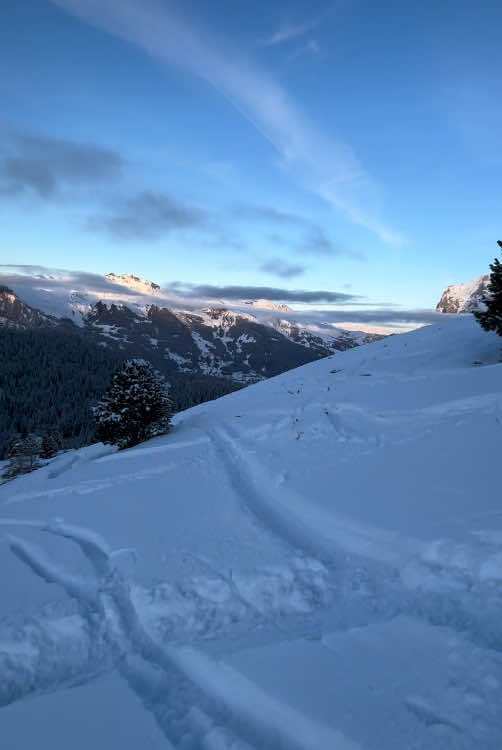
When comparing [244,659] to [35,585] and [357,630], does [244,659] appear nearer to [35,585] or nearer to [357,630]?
[357,630]

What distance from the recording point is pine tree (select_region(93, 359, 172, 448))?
2219 centimetres

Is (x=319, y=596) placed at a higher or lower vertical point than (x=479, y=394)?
lower

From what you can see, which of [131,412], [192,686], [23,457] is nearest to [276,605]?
[192,686]

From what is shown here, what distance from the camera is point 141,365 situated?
24.0 metres

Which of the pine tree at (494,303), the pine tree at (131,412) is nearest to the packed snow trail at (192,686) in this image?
the pine tree at (131,412)

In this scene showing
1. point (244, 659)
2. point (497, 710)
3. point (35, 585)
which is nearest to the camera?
point (497, 710)

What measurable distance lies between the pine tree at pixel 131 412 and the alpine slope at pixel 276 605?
36.4ft

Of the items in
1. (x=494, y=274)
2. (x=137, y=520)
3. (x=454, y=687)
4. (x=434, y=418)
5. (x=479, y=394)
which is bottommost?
(x=137, y=520)

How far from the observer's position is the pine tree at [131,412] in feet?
72.8

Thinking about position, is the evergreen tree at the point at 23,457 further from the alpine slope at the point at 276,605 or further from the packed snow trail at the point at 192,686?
the packed snow trail at the point at 192,686

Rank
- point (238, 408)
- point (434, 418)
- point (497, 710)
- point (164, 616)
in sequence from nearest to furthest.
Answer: point (497, 710), point (164, 616), point (434, 418), point (238, 408)

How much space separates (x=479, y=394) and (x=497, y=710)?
10.3 m

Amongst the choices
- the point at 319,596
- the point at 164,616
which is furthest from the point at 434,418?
the point at 164,616

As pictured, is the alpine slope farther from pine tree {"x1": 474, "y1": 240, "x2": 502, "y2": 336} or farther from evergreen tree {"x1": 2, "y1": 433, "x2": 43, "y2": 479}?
evergreen tree {"x1": 2, "y1": 433, "x2": 43, "y2": 479}
